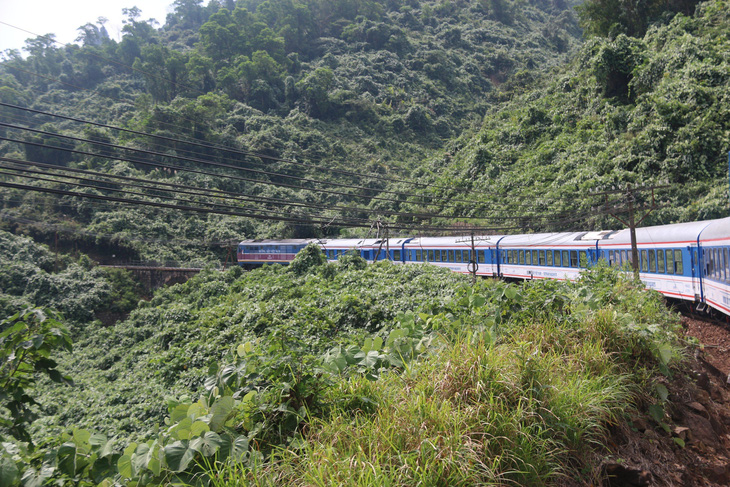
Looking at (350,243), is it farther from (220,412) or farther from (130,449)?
(130,449)

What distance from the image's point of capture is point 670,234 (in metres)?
12.8

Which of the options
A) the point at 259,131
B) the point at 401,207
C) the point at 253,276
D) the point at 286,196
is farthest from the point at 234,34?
the point at 253,276

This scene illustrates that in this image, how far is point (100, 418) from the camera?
8.57 m

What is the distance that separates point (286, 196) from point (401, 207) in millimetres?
11890

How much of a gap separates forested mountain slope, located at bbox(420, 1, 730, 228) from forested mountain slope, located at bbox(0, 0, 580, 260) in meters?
11.8

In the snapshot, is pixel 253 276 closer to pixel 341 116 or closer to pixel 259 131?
pixel 259 131

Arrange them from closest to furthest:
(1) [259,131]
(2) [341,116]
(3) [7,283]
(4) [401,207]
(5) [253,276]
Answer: (5) [253,276], (3) [7,283], (4) [401,207], (1) [259,131], (2) [341,116]

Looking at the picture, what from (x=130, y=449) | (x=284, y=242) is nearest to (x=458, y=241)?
(x=284, y=242)

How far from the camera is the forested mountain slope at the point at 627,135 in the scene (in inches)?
837

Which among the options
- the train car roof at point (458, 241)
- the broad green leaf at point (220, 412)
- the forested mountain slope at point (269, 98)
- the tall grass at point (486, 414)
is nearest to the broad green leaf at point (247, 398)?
the broad green leaf at point (220, 412)

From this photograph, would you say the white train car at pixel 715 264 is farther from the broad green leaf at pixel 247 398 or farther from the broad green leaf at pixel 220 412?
the broad green leaf at pixel 220 412

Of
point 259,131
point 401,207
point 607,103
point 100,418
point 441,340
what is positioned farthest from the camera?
point 259,131

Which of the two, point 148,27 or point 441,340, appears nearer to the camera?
point 441,340

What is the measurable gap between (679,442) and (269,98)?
6247cm
